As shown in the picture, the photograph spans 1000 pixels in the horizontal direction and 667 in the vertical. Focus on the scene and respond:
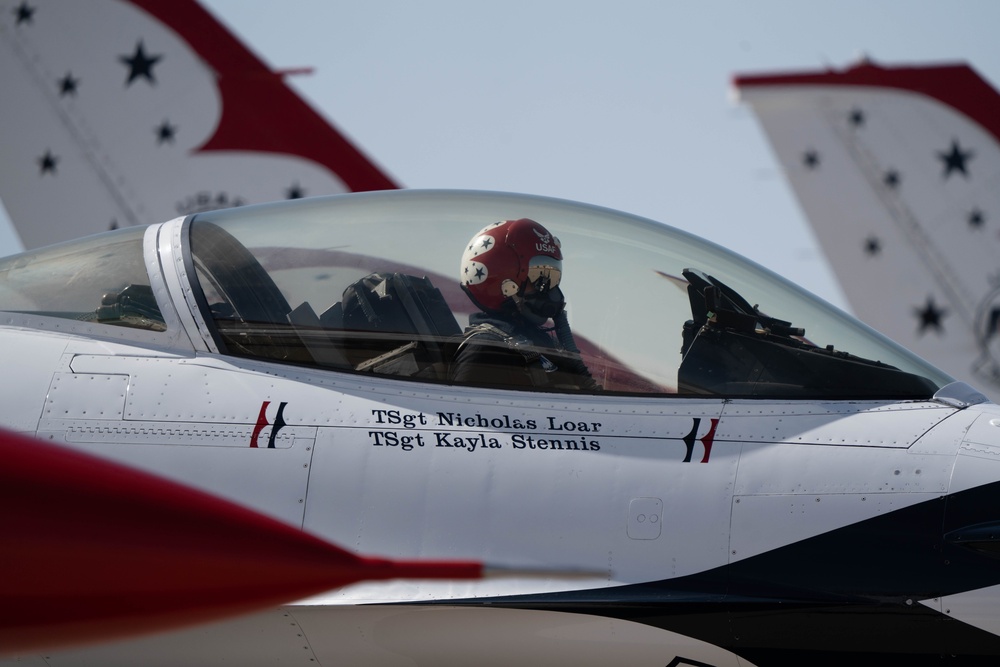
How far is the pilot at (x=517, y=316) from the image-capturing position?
361 centimetres

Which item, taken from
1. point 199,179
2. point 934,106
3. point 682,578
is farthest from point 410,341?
point 934,106

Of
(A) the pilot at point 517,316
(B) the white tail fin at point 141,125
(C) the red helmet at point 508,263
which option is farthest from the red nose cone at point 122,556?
(B) the white tail fin at point 141,125

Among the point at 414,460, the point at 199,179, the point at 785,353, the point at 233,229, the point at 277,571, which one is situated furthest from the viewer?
the point at 199,179

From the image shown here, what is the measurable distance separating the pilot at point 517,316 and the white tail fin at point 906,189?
9.19m

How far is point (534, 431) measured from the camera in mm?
3424

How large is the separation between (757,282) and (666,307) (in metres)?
0.36

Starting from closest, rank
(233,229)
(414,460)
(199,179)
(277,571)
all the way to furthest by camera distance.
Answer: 1. (277,571)
2. (414,460)
3. (233,229)
4. (199,179)

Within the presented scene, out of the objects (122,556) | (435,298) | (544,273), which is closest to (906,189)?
(544,273)

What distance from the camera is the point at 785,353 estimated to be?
3.61 m

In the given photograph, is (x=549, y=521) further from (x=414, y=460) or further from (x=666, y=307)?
(x=666, y=307)

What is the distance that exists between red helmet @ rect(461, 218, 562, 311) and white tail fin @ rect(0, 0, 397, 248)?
23.7 ft

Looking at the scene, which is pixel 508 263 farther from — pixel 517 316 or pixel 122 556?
pixel 122 556

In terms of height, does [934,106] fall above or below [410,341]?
above

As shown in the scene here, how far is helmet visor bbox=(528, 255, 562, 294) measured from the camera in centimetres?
387
